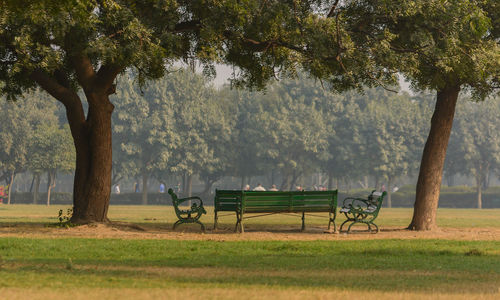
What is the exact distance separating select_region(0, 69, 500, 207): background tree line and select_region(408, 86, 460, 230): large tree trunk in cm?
4731

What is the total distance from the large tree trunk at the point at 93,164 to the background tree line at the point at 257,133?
45.9 metres

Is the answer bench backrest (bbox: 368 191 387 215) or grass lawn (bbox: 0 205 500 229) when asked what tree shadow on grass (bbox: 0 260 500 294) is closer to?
bench backrest (bbox: 368 191 387 215)

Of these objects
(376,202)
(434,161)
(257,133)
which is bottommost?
(376,202)

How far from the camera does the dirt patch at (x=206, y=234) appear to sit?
16.4 metres

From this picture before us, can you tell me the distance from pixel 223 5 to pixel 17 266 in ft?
28.7

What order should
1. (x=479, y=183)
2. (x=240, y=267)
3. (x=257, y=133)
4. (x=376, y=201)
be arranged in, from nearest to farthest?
(x=240, y=267), (x=376, y=201), (x=257, y=133), (x=479, y=183)

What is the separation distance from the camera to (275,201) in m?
17.6

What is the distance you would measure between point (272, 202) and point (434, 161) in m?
5.36

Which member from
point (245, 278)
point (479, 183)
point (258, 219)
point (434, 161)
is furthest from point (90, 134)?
point (479, 183)

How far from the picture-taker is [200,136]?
71.0 meters

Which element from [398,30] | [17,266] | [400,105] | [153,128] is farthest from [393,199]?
[17,266]

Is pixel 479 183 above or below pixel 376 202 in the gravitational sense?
above

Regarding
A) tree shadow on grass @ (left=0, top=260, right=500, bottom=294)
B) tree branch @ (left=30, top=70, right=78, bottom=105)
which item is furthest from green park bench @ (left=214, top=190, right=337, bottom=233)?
tree shadow on grass @ (left=0, top=260, right=500, bottom=294)

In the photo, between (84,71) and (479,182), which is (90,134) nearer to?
(84,71)
